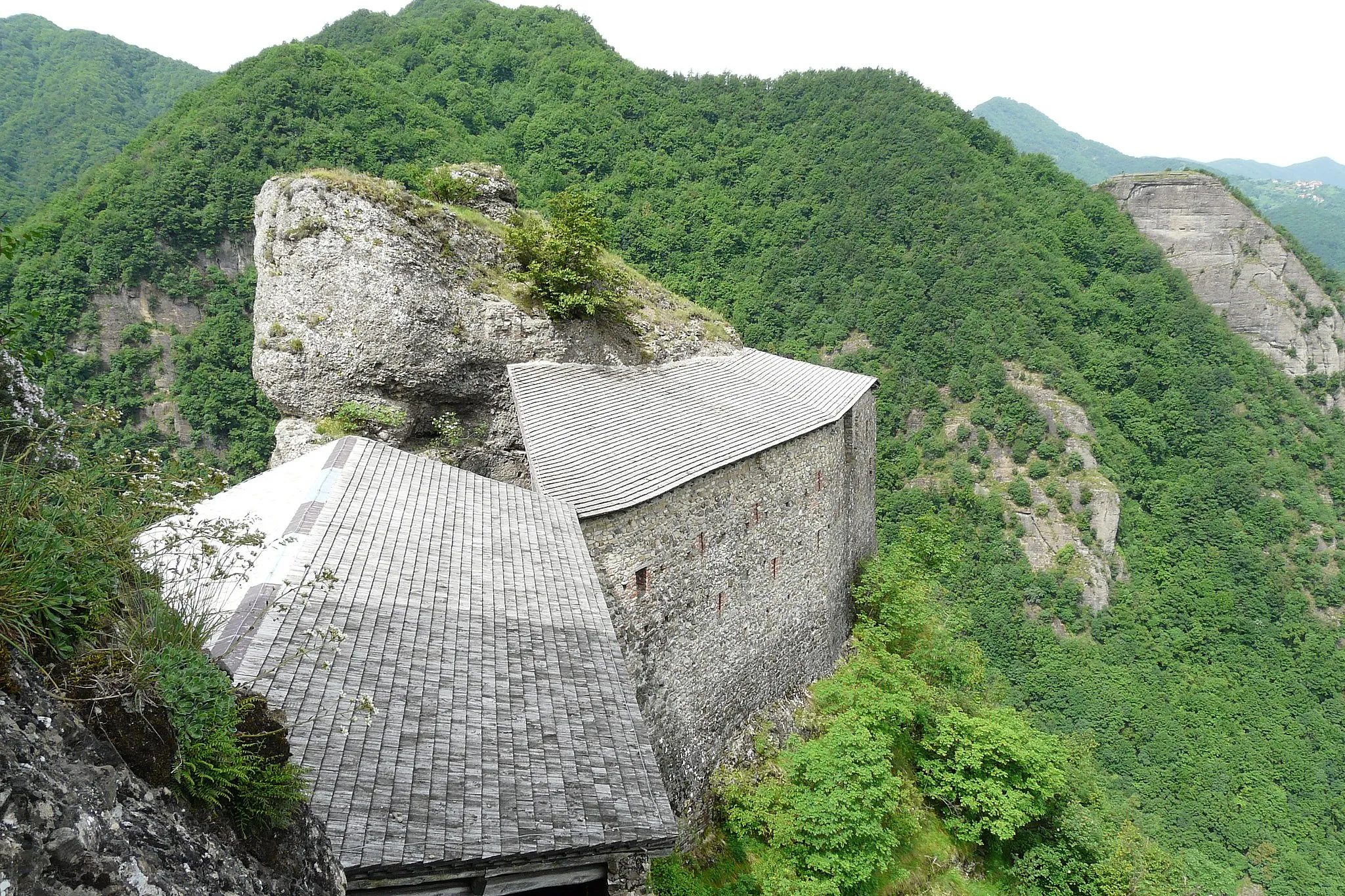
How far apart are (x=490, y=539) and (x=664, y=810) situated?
4.21m

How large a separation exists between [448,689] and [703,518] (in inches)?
279

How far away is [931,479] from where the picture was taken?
5122 cm

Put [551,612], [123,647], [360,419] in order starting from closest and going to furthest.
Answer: [123,647] → [551,612] → [360,419]

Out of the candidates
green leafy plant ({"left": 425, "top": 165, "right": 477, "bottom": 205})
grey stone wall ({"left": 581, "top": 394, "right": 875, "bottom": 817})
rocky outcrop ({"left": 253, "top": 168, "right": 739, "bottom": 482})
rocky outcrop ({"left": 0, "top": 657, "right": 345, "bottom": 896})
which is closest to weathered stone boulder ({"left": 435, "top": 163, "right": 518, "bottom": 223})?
green leafy plant ({"left": 425, "top": 165, "right": 477, "bottom": 205})

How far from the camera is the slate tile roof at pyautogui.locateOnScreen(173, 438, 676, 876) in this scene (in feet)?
14.5

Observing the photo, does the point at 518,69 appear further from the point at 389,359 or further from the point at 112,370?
the point at 389,359

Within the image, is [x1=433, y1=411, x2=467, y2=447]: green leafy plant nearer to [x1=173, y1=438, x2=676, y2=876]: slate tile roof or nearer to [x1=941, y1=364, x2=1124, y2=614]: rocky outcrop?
[x1=173, y1=438, x2=676, y2=876]: slate tile roof

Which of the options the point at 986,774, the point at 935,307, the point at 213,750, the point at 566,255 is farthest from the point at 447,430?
the point at 935,307

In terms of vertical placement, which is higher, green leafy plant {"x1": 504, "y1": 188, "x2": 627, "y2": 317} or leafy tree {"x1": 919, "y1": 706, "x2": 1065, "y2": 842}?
green leafy plant {"x1": 504, "y1": 188, "x2": 627, "y2": 317}

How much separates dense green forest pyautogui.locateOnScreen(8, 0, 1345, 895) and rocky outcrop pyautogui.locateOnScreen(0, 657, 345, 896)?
71.6ft

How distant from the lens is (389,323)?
474 inches

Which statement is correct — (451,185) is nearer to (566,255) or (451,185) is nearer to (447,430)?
(566,255)

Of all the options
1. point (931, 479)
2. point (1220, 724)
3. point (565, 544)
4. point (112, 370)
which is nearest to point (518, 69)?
point (112, 370)

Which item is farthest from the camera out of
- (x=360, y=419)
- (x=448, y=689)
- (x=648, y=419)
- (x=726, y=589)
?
(x=648, y=419)
